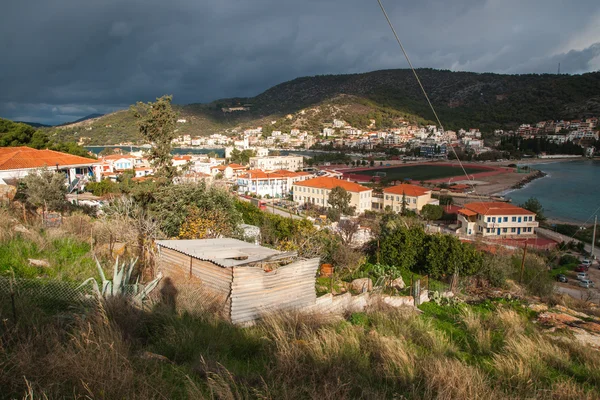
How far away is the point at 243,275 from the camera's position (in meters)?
4.05

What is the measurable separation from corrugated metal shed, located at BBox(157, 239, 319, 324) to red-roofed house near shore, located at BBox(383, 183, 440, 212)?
3162 cm

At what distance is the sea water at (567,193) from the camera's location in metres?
39.3

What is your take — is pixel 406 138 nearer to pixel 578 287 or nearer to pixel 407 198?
pixel 407 198

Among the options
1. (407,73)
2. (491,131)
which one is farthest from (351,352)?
(407,73)

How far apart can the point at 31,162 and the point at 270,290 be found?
50.2ft

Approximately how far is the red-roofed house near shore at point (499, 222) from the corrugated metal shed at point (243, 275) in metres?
26.1

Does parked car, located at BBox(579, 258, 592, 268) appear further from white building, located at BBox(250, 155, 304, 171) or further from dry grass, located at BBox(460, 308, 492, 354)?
white building, located at BBox(250, 155, 304, 171)

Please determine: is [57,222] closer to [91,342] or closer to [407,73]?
[91,342]

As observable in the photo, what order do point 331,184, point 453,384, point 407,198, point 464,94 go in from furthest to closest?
point 464,94 → point 331,184 → point 407,198 → point 453,384

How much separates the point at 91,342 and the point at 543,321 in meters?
6.56

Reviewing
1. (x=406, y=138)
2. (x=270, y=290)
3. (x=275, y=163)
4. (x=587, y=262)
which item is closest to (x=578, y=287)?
(x=587, y=262)

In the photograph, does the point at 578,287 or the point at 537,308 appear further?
the point at 578,287

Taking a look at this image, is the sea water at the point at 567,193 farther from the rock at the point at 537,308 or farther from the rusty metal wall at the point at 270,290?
the rusty metal wall at the point at 270,290

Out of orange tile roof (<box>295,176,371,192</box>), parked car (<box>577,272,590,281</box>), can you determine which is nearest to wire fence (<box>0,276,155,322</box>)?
parked car (<box>577,272,590,281</box>)
